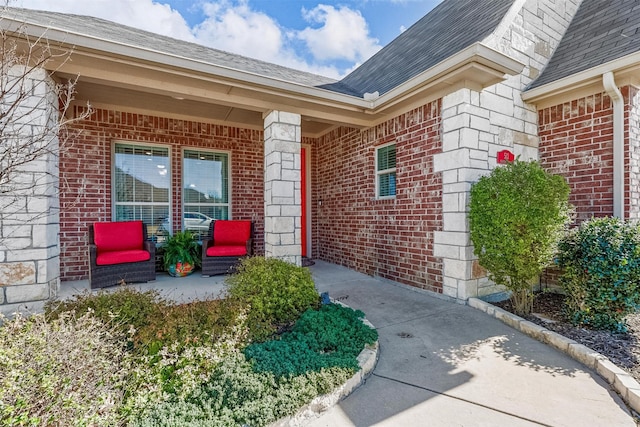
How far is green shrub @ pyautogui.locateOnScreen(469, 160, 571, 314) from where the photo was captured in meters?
3.38

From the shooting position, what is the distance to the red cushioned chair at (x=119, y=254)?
450 cm

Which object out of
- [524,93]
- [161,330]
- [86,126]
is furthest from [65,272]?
[524,93]

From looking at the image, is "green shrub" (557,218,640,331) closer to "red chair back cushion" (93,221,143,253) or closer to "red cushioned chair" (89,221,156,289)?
"red cushioned chair" (89,221,156,289)

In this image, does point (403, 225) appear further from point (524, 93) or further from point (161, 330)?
point (161, 330)

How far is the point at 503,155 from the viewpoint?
430cm

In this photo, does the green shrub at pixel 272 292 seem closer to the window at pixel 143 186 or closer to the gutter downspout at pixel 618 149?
the window at pixel 143 186

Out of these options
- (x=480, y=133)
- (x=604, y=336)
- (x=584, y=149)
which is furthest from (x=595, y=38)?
(x=604, y=336)

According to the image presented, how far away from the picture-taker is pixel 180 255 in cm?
531

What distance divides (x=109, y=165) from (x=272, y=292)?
13.7 ft

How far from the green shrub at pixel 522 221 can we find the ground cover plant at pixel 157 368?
6.18ft

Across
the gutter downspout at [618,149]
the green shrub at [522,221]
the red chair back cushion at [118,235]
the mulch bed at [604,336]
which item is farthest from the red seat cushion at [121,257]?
the gutter downspout at [618,149]

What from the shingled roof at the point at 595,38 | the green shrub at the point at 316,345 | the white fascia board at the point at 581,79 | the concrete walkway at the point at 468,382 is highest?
the shingled roof at the point at 595,38

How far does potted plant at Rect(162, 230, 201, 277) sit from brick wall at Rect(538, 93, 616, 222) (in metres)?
5.87

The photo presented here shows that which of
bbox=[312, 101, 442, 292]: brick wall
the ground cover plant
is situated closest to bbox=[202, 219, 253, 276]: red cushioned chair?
bbox=[312, 101, 442, 292]: brick wall
